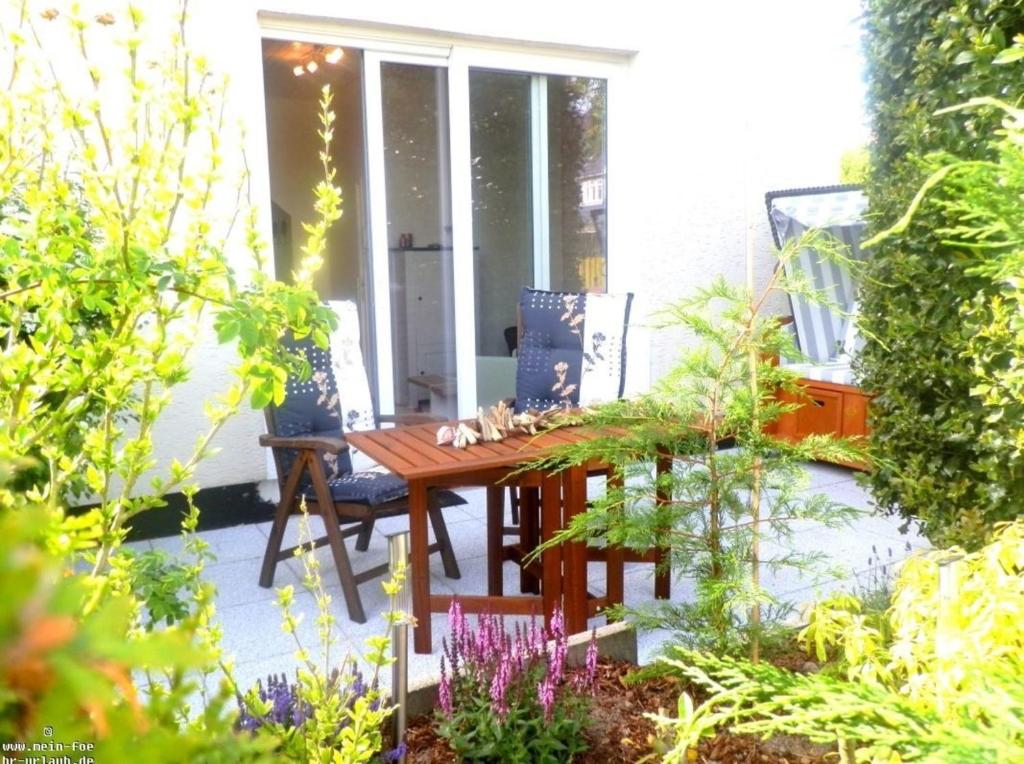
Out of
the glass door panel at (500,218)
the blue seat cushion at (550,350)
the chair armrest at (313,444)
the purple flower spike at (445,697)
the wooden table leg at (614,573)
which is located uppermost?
the glass door panel at (500,218)

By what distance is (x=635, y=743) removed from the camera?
6.22ft

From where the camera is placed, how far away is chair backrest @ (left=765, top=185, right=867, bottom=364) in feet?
19.3

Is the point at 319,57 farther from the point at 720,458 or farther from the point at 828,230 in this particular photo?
the point at 720,458

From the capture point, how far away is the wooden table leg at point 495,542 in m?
3.46

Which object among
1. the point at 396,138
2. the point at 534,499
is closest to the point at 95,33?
the point at 396,138

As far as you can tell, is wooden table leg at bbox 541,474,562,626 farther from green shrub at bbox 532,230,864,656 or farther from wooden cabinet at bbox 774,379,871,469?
wooden cabinet at bbox 774,379,871,469

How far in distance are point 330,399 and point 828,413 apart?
3.54 meters

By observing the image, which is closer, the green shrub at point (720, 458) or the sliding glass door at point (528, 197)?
the green shrub at point (720, 458)

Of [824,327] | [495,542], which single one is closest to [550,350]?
[495,542]

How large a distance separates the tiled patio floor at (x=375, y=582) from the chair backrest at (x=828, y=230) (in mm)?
1706

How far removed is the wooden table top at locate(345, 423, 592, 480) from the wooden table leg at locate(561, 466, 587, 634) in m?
0.15

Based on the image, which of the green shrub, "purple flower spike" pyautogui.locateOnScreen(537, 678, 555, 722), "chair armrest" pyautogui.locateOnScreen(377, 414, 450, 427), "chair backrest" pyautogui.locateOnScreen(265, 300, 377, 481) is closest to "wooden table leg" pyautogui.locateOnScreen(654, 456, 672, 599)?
the green shrub

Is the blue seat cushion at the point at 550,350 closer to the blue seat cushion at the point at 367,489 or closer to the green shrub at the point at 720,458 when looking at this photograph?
the blue seat cushion at the point at 367,489

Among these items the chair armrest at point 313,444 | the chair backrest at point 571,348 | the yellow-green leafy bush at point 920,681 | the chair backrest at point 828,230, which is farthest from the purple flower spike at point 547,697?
the chair backrest at point 828,230
